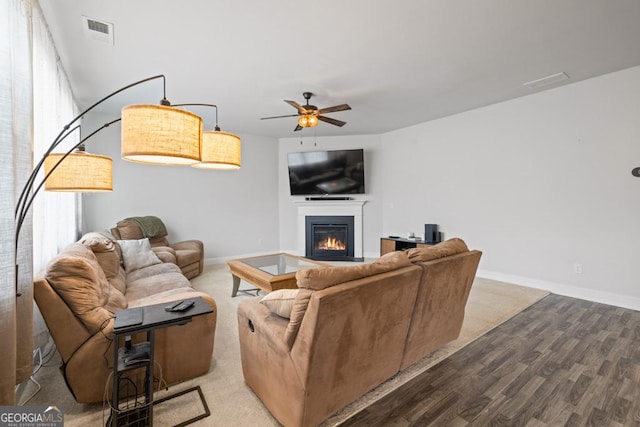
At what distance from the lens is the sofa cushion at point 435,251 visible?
1.95 metres

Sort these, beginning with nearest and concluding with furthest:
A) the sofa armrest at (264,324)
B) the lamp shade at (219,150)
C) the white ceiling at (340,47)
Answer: the sofa armrest at (264,324), the lamp shade at (219,150), the white ceiling at (340,47)

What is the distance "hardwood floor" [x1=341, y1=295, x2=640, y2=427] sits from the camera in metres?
1.73

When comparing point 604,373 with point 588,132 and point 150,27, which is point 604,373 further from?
point 150,27

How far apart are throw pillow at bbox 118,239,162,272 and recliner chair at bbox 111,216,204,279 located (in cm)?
25

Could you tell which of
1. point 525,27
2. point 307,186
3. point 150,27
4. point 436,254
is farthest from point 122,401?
point 307,186

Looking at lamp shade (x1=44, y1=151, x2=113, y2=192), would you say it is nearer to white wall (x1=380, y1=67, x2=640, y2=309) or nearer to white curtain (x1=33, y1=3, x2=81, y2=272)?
white curtain (x1=33, y1=3, x2=81, y2=272)

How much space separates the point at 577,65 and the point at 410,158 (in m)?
2.90

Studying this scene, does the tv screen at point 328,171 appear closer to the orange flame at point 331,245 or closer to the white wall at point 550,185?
the orange flame at point 331,245

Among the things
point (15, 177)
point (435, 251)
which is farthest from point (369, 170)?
point (15, 177)

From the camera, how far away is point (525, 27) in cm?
253

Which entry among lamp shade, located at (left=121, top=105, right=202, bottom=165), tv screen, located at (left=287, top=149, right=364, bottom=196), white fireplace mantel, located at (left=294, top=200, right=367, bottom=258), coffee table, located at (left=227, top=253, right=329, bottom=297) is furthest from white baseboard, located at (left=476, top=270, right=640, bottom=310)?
lamp shade, located at (left=121, top=105, right=202, bottom=165)

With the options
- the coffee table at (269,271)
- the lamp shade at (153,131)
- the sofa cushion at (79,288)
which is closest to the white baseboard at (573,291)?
the coffee table at (269,271)

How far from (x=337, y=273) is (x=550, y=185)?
404 centimetres

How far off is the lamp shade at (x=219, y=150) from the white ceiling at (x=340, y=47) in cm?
102
